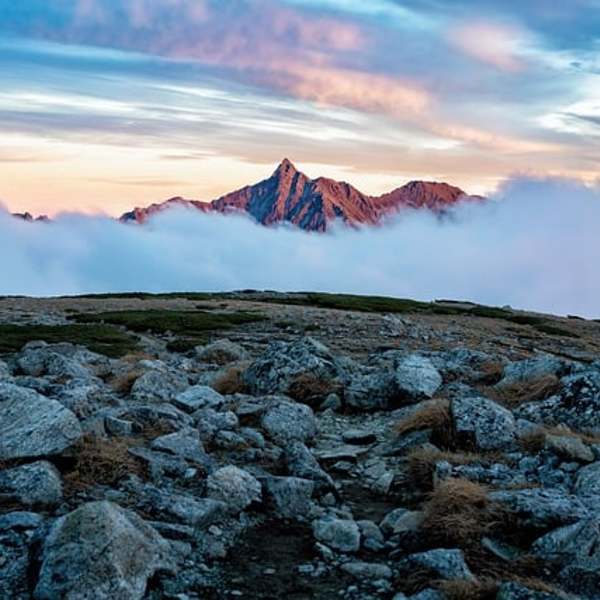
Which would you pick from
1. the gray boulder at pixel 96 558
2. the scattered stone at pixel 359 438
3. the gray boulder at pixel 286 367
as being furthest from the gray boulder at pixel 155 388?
the gray boulder at pixel 96 558

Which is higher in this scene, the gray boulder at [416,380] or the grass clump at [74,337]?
the gray boulder at [416,380]

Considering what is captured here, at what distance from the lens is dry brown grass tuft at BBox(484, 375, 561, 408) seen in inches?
640

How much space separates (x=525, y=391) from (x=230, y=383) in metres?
7.09

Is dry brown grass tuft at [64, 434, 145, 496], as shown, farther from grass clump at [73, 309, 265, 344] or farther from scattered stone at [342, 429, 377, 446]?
grass clump at [73, 309, 265, 344]

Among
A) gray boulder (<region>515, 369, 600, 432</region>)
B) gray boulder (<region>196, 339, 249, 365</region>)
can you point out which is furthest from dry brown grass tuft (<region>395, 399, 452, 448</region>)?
gray boulder (<region>196, 339, 249, 365</region>)

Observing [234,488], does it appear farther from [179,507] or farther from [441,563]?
[441,563]

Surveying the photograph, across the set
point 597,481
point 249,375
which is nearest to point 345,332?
point 249,375

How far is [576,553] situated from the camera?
8398 mm

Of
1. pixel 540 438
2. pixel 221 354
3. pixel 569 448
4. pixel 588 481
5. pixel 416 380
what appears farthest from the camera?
pixel 221 354

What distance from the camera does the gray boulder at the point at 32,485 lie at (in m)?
9.37

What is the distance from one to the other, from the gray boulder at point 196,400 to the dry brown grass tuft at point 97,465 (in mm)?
4149

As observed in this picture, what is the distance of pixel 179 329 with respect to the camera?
142 ft

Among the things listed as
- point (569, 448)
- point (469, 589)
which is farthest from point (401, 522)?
point (569, 448)

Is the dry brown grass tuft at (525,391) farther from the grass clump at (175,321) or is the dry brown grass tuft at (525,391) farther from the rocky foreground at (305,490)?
the grass clump at (175,321)
